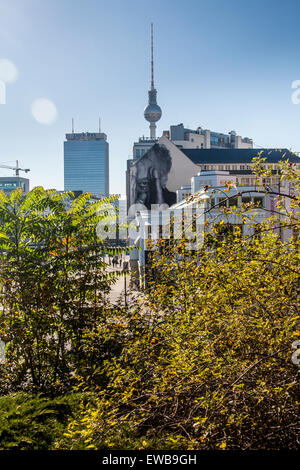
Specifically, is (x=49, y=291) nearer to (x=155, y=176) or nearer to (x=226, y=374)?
(x=226, y=374)

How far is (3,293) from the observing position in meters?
7.43

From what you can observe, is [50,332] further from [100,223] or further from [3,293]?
[100,223]

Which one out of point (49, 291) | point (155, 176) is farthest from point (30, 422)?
point (155, 176)

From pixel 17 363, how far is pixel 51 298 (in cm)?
142

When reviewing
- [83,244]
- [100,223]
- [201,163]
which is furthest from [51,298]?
[201,163]

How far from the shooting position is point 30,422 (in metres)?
5.08

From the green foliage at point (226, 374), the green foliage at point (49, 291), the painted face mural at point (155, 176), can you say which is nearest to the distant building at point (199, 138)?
the painted face mural at point (155, 176)

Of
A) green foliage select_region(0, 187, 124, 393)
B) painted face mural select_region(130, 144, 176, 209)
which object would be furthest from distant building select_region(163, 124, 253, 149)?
green foliage select_region(0, 187, 124, 393)

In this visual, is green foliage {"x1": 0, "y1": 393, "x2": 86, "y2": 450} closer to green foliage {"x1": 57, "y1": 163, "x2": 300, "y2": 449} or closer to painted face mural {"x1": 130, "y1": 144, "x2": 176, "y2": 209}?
green foliage {"x1": 57, "y1": 163, "x2": 300, "y2": 449}

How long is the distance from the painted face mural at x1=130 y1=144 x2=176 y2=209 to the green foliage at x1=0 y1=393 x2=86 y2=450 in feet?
150

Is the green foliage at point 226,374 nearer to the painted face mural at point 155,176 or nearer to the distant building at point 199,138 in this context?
the painted face mural at point 155,176

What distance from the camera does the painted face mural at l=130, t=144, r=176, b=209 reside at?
168 ft

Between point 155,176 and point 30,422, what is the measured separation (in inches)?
1900

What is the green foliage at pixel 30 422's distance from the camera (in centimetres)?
459
